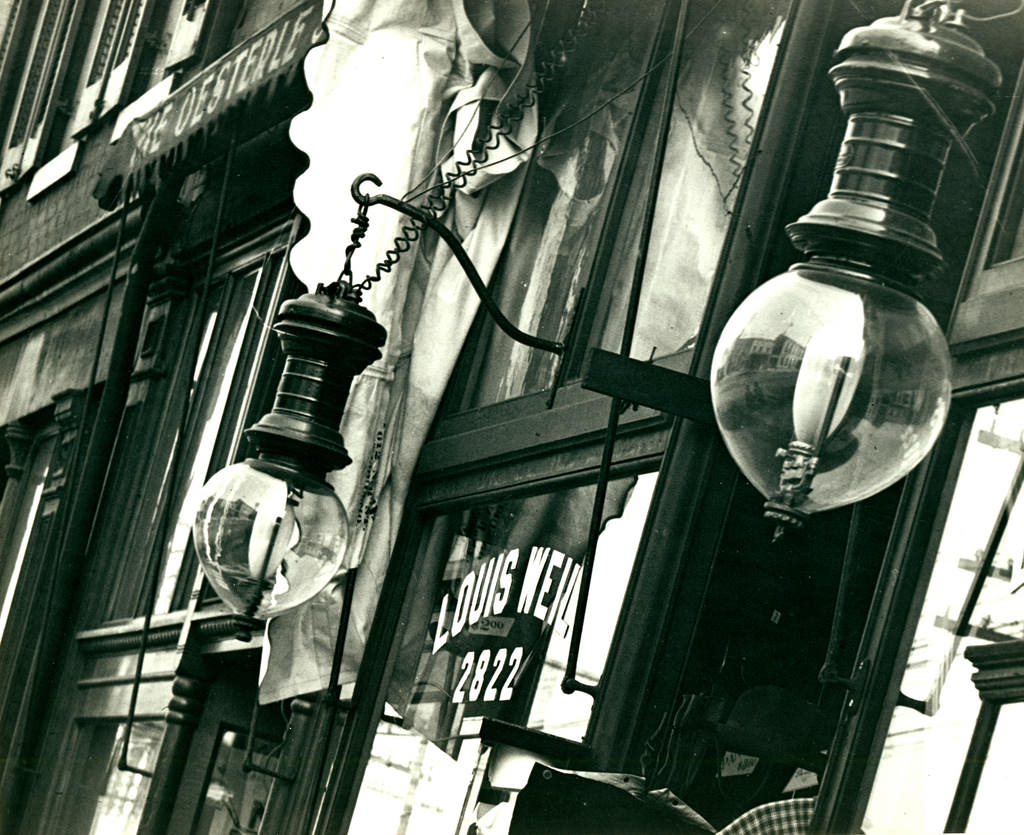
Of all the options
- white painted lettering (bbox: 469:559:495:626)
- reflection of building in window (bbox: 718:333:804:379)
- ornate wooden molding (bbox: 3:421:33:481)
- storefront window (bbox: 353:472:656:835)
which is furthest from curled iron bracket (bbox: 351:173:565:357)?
ornate wooden molding (bbox: 3:421:33:481)

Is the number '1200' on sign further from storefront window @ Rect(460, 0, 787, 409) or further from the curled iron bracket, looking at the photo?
the curled iron bracket

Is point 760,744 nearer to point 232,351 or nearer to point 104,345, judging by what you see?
point 232,351

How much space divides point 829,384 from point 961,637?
1.36 meters

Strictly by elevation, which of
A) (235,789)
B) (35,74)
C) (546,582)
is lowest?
(235,789)

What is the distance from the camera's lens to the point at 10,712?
35.9 ft

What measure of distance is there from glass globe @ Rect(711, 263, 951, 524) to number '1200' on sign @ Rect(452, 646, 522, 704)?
9.90 ft

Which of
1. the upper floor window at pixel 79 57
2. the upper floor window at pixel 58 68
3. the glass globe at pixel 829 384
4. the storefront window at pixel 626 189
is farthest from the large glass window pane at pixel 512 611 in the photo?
the upper floor window at pixel 58 68

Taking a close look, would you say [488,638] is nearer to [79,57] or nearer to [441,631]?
[441,631]

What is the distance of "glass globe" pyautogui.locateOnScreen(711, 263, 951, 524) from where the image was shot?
9.82ft

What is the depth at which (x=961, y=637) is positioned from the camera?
415 cm

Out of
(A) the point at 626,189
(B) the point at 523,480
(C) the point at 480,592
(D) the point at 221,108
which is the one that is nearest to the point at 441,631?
(C) the point at 480,592

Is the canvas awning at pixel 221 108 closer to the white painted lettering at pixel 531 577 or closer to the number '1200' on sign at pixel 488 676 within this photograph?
the white painted lettering at pixel 531 577

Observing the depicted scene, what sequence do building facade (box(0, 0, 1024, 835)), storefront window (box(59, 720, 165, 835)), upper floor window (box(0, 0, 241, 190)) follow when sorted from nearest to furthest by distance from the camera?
1. building facade (box(0, 0, 1024, 835))
2. storefront window (box(59, 720, 165, 835))
3. upper floor window (box(0, 0, 241, 190))

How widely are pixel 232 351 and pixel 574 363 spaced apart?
3602 millimetres
